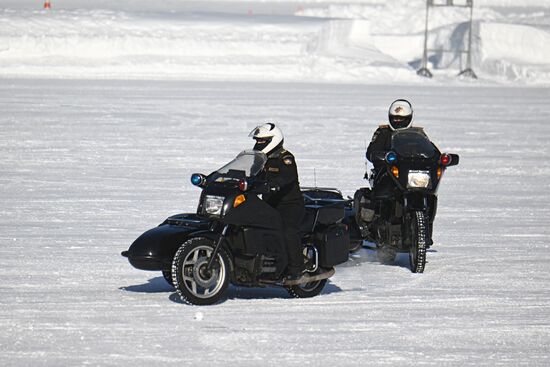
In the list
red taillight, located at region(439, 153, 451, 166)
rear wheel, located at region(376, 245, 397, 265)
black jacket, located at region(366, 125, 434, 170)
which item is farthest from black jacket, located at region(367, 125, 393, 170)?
rear wheel, located at region(376, 245, 397, 265)

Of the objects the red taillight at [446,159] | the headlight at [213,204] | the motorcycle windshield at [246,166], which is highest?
the motorcycle windshield at [246,166]

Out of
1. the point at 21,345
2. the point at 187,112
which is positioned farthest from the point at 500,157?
the point at 21,345

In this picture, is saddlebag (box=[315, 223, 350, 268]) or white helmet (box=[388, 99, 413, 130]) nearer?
saddlebag (box=[315, 223, 350, 268])

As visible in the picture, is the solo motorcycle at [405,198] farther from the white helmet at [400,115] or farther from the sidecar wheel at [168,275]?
the sidecar wheel at [168,275]

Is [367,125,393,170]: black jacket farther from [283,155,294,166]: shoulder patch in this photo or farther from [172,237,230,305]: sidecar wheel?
[172,237,230,305]: sidecar wheel

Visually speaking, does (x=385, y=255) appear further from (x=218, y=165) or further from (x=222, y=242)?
(x=218, y=165)

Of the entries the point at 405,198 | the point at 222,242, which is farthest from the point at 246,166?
the point at 405,198

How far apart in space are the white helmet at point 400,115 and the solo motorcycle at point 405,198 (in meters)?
0.17

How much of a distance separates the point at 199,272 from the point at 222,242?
0.29 meters

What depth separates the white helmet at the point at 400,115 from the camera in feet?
38.7

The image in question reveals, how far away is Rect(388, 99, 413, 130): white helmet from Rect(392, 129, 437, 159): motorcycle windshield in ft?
0.61

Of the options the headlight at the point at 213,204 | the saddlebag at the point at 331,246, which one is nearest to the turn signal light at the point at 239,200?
the headlight at the point at 213,204

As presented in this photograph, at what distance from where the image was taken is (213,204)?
8883 mm

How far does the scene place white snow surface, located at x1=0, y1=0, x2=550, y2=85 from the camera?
1781 inches
